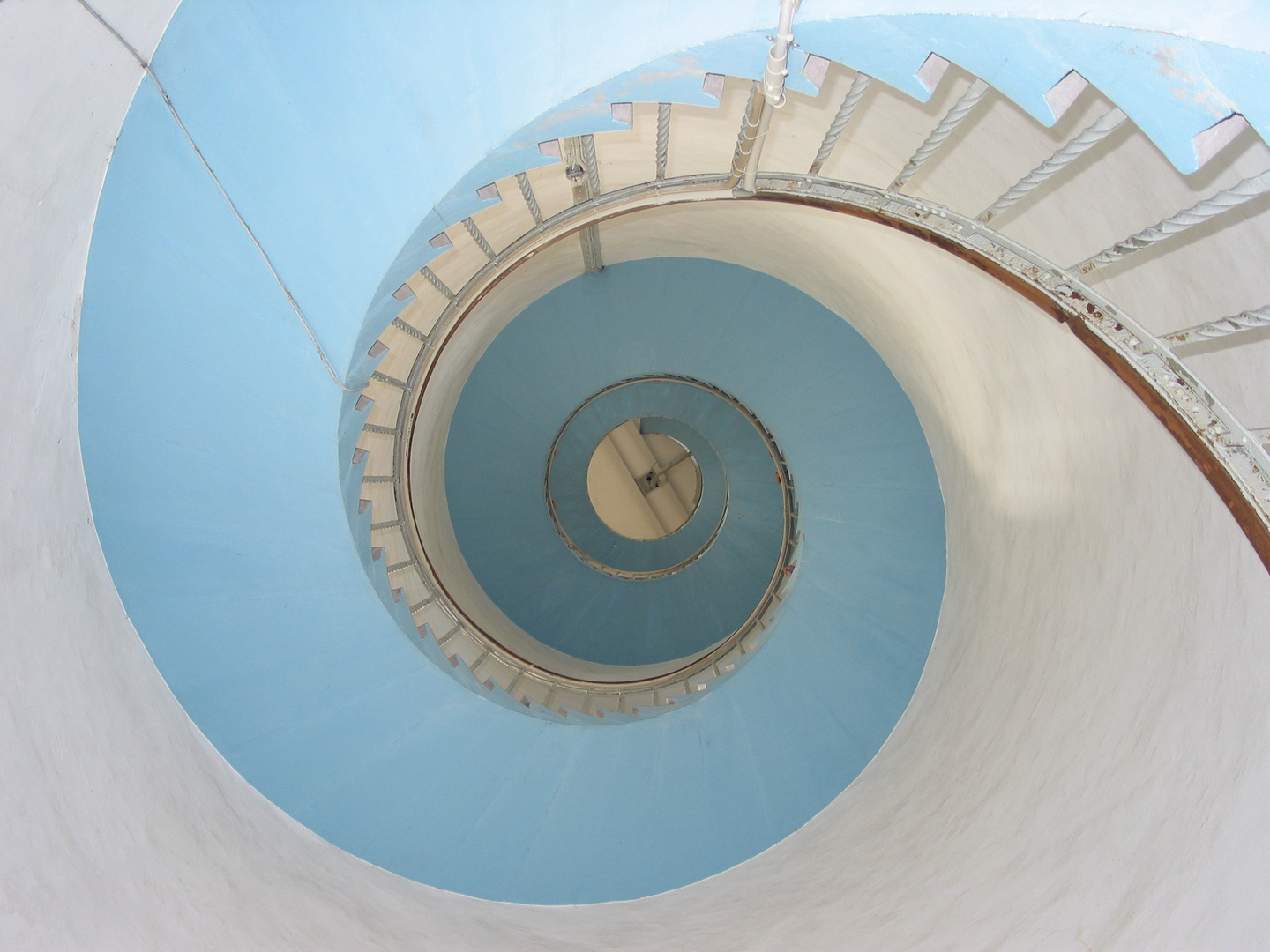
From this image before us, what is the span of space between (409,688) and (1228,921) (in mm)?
4371

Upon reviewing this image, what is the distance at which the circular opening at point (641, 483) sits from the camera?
16.1 m

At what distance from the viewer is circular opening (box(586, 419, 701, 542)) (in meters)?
16.1

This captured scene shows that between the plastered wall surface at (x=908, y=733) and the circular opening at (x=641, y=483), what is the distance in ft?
33.7

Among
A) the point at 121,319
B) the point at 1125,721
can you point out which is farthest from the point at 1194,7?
the point at 121,319

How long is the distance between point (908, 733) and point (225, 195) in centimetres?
557

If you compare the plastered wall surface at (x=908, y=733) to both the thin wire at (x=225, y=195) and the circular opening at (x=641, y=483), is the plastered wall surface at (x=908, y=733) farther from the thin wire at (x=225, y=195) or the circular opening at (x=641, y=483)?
the circular opening at (x=641, y=483)

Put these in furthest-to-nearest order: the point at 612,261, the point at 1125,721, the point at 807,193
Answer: the point at 612,261, the point at 807,193, the point at 1125,721

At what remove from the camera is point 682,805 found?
596 centimetres

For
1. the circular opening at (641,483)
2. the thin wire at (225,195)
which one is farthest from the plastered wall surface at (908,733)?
the circular opening at (641,483)

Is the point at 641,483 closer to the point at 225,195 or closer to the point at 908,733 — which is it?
the point at 908,733

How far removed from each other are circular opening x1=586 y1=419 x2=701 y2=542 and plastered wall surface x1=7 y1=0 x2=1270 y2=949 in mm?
10279

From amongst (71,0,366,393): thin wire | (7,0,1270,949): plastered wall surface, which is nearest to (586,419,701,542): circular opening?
(7,0,1270,949): plastered wall surface

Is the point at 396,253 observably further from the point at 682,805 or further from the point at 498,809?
the point at 682,805

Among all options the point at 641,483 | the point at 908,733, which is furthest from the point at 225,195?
the point at 641,483
